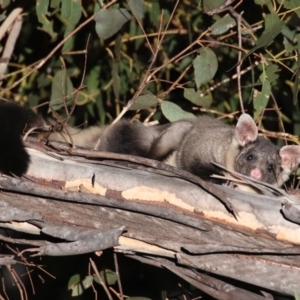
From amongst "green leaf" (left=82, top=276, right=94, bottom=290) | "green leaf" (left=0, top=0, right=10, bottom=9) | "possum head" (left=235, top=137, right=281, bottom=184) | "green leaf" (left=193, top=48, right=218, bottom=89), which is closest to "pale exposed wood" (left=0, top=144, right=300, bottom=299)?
"green leaf" (left=82, top=276, right=94, bottom=290)

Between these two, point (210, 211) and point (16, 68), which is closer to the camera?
point (210, 211)

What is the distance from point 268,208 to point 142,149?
1.75 meters

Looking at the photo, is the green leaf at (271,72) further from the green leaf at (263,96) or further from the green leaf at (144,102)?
the green leaf at (144,102)

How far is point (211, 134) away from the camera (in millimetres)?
4895

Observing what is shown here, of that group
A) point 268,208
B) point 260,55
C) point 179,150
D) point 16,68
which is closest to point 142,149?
point 179,150

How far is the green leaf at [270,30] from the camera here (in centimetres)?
388

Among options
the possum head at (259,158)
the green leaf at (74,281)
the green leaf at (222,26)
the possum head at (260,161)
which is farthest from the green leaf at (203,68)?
the green leaf at (74,281)

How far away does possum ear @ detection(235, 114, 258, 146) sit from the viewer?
445cm

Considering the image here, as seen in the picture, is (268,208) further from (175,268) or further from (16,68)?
(16,68)

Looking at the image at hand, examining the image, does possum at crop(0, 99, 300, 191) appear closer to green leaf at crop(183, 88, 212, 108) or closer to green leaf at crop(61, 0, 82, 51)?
green leaf at crop(183, 88, 212, 108)

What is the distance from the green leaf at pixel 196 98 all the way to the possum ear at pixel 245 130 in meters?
0.22

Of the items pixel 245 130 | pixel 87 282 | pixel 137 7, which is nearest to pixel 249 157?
pixel 245 130

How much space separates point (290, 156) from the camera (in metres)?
4.48

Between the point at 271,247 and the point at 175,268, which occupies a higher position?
the point at 271,247
